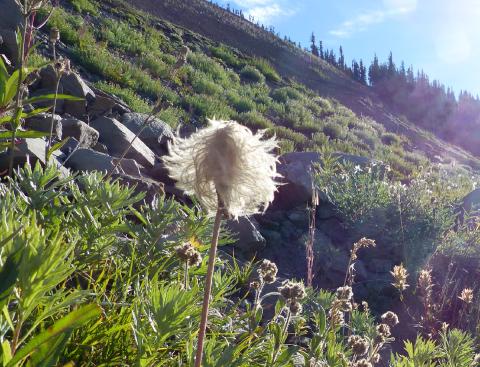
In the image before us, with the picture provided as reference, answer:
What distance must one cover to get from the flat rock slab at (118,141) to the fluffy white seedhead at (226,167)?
468cm

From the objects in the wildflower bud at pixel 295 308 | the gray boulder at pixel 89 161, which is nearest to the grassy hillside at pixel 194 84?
the gray boulder at pixel 89 161

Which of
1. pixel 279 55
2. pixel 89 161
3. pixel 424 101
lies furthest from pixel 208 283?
pixel 424 101

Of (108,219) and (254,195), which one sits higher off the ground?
(254,195)

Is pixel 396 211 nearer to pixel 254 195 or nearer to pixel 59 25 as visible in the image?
pixel 254 195

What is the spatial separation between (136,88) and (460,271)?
24.0 feet

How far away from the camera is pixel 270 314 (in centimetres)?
386

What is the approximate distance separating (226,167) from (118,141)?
16.9ft

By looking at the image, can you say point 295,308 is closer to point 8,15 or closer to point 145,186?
point 145,186

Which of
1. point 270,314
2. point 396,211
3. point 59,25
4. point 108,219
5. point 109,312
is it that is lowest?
point 270,314

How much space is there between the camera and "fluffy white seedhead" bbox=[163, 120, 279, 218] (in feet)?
4.16

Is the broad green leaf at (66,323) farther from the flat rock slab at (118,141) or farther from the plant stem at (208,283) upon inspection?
the flat rock slab at (118,141)

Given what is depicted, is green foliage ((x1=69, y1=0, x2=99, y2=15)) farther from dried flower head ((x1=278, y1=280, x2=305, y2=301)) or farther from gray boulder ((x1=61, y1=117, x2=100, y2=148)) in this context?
dried flower head ((x1=278, y1=280, x2=305, y2=301))

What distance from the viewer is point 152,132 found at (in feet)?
22.9

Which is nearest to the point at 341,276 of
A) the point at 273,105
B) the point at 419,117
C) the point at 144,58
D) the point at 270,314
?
the point at 270,314
